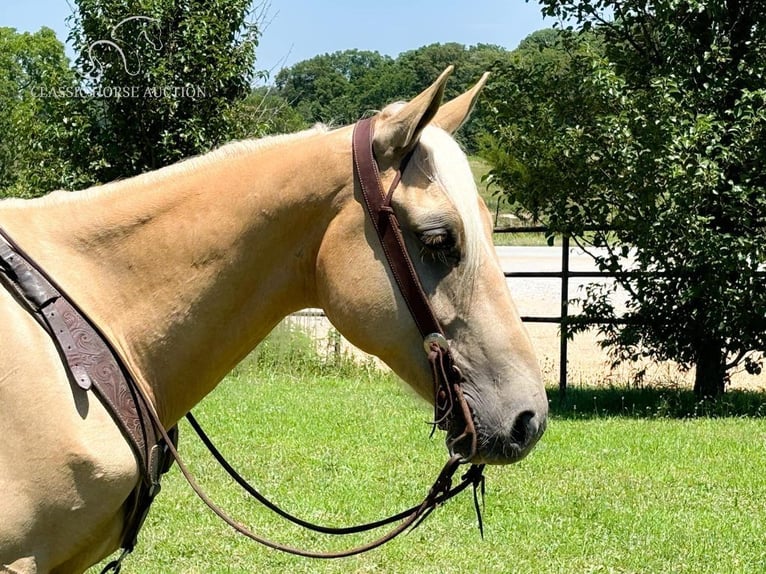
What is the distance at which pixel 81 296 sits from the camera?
81.0 inches

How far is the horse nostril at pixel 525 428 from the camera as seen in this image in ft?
6.57

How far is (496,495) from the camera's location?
19.0 ft

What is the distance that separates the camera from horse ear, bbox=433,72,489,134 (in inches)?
89.0

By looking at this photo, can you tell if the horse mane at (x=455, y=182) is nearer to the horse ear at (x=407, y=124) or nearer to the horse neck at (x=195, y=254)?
the horse ear at (x=407, y=124)

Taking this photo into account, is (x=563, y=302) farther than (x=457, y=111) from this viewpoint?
Yes

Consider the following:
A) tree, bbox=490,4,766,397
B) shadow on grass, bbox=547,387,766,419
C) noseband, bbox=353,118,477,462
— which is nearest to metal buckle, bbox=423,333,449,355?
noseband, bbox=353,118,477,462

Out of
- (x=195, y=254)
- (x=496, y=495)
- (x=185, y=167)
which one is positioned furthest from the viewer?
(x=496, y=495)

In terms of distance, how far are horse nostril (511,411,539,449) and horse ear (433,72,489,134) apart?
766mm

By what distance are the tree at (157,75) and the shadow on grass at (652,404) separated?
463 centimetres

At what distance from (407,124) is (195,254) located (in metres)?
0.61

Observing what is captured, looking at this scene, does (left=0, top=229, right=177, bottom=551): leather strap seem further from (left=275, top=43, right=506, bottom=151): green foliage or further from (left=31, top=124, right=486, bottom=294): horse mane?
(left=275, top=43, right=506, bottom=151): green foliage

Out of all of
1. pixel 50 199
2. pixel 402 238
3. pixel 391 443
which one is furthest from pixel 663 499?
pixel 50 199

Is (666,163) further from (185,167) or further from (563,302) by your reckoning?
(185,167)

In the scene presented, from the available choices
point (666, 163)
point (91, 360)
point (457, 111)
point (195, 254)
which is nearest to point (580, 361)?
point (666, 163)
